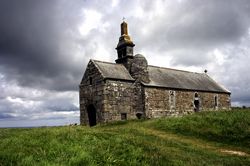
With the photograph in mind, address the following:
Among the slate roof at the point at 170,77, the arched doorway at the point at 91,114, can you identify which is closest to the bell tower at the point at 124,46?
the slate roof at the point at 170,77

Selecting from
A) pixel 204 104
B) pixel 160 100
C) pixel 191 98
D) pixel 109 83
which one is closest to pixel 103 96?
pixel 109 83

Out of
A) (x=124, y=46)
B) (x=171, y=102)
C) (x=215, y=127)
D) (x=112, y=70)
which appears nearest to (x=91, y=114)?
(x=112, y=70)

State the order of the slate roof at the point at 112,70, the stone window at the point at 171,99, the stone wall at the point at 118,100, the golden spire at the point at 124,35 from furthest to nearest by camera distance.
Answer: the golden spire at the point at 124,35 < the stone window at the point at 171,99 < the slate roof at the point at 112,70 < the stone wall at the point at 118,100

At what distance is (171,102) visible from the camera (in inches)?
1519

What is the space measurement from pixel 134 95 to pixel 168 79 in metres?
8.06

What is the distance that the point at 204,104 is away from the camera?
4397 cm

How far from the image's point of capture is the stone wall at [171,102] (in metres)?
35.9

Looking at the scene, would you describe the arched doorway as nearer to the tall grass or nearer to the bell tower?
the bell tower

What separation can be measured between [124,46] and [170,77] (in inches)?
354

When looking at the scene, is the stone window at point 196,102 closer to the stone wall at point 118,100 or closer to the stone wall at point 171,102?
the stone wall at point 171,102

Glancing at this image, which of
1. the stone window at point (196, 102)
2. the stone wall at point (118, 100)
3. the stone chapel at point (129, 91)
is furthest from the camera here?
the stone window at point (196, 102)

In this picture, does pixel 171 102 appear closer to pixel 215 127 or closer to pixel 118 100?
pixel 118 100

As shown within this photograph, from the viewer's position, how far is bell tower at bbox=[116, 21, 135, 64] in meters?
38.6

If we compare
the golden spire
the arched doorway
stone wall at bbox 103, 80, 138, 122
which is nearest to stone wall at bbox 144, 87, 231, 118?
stone wall at bbox 103, 80, 138, 122
